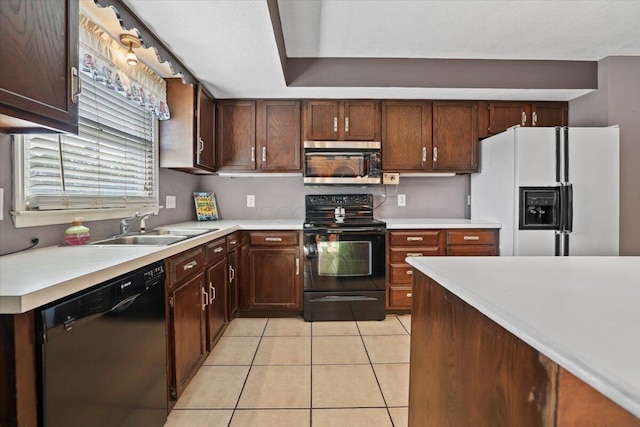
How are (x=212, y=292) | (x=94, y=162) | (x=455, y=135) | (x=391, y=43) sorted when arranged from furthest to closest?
1. (x=455, y=135)
2. (x=391, y=43)
3. (x=212, y=292)
4. (x=94, y=162)

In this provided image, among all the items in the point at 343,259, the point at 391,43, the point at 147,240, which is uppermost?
the point at 391,43

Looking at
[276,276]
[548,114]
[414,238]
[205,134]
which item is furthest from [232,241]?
[548,114]

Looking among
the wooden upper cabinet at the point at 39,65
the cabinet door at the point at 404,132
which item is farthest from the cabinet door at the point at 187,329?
the cabinet door at the point at 404,132

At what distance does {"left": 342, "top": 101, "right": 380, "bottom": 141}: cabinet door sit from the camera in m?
2.97

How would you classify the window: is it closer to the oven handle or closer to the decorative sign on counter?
the decorative sign on counter

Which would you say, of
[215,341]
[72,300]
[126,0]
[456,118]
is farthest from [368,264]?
[126,0]

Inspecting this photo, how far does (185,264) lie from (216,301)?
650 millimetres

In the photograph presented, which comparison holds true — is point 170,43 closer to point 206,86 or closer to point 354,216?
point 206,86

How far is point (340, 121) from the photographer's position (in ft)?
9.75

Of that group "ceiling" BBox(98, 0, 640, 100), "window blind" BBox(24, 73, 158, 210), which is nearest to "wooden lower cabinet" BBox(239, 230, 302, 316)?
"window blind" BBox(24, 73, 158, 210)

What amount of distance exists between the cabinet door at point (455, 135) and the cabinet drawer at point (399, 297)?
124 cm

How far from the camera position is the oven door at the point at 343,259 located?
2.70m

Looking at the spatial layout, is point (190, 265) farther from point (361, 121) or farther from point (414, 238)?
point (361, 121)

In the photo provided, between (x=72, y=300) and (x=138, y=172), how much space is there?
5.15 feet
